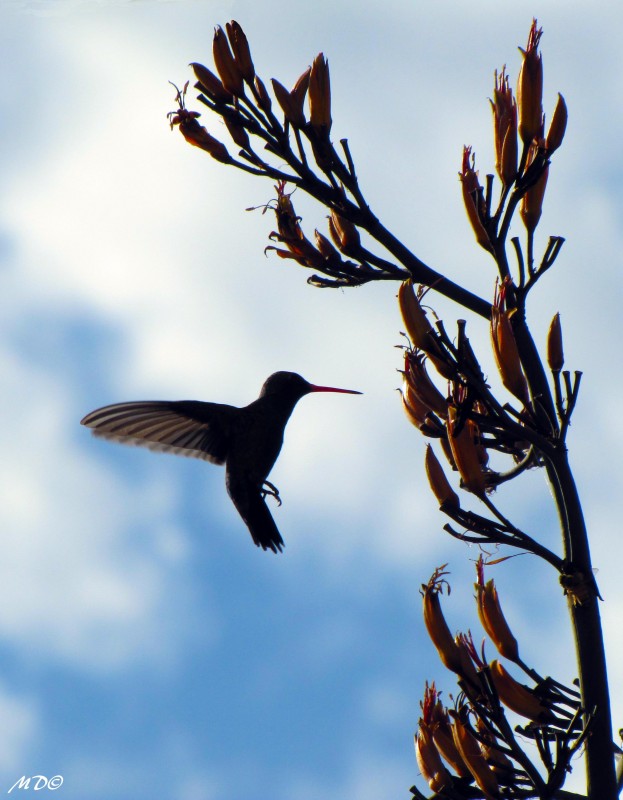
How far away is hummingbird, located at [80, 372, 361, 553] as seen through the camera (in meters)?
5.72

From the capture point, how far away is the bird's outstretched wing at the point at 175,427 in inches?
211

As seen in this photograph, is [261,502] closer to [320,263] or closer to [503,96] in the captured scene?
[320,263]

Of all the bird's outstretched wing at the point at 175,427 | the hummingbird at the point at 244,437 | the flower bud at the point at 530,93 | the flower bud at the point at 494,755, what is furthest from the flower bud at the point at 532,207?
the bird's outstretched wing at the point at 175,427

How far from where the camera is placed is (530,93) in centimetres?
354

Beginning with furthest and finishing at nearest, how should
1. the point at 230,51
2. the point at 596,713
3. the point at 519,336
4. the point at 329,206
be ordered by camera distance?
the point at 230,51, the point at 329,206, the point at 519,336, the point at 596,713

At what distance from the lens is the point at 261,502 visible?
5824mm

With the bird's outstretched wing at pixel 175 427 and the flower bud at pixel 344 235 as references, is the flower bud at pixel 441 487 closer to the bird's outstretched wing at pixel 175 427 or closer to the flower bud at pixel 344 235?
the flower bud at pixel 344 235

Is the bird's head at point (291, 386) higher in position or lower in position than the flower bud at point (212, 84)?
higher

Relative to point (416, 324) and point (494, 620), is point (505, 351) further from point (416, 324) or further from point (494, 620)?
point (494, 620)

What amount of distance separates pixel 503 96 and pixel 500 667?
221 centimetres

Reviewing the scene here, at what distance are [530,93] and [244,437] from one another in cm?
300

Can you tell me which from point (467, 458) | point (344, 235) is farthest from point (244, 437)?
point (467, 458)

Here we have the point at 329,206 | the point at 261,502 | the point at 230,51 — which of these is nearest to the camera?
the point at 329,206

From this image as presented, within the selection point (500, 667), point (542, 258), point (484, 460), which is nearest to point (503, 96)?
point (542, 258)
